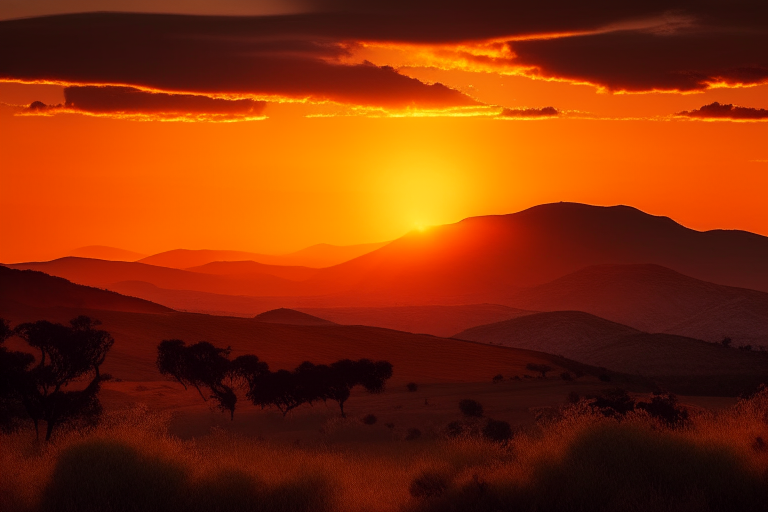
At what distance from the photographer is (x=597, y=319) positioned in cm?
18750

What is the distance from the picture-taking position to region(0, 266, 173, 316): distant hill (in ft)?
485

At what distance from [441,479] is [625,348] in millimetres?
125370

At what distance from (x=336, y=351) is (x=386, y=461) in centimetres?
9215

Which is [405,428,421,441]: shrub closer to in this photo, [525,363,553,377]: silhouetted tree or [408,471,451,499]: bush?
[408,471,451,499]: bush

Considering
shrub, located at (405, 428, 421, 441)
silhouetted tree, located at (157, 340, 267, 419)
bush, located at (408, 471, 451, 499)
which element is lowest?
shrub, located at (405, 428, 421, 441)

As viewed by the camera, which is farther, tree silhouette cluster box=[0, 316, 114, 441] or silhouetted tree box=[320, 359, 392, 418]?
silhouetted tree box=[320, 359, 392, 418]

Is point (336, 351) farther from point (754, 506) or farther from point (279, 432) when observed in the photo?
point (754, 506)

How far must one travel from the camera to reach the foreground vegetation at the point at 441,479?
21016mm

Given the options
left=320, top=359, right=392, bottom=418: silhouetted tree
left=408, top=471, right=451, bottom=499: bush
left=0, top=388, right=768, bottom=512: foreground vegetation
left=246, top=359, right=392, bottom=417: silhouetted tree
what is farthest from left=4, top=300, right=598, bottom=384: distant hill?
left=0, top=388, right=768, bottom=512: foreground vegetation

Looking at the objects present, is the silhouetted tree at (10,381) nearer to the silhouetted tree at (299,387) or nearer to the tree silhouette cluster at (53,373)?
the tree silhouette cluster at (53,373)

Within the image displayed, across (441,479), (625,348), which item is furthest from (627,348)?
(441,479)

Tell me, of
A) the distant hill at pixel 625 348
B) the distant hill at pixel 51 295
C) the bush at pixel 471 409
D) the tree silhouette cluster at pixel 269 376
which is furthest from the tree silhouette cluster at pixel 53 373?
the distant hill at pixel 51 295

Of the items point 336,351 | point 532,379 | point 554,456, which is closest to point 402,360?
point 336,351

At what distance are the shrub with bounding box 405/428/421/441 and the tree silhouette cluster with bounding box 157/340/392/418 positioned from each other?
11562mm
